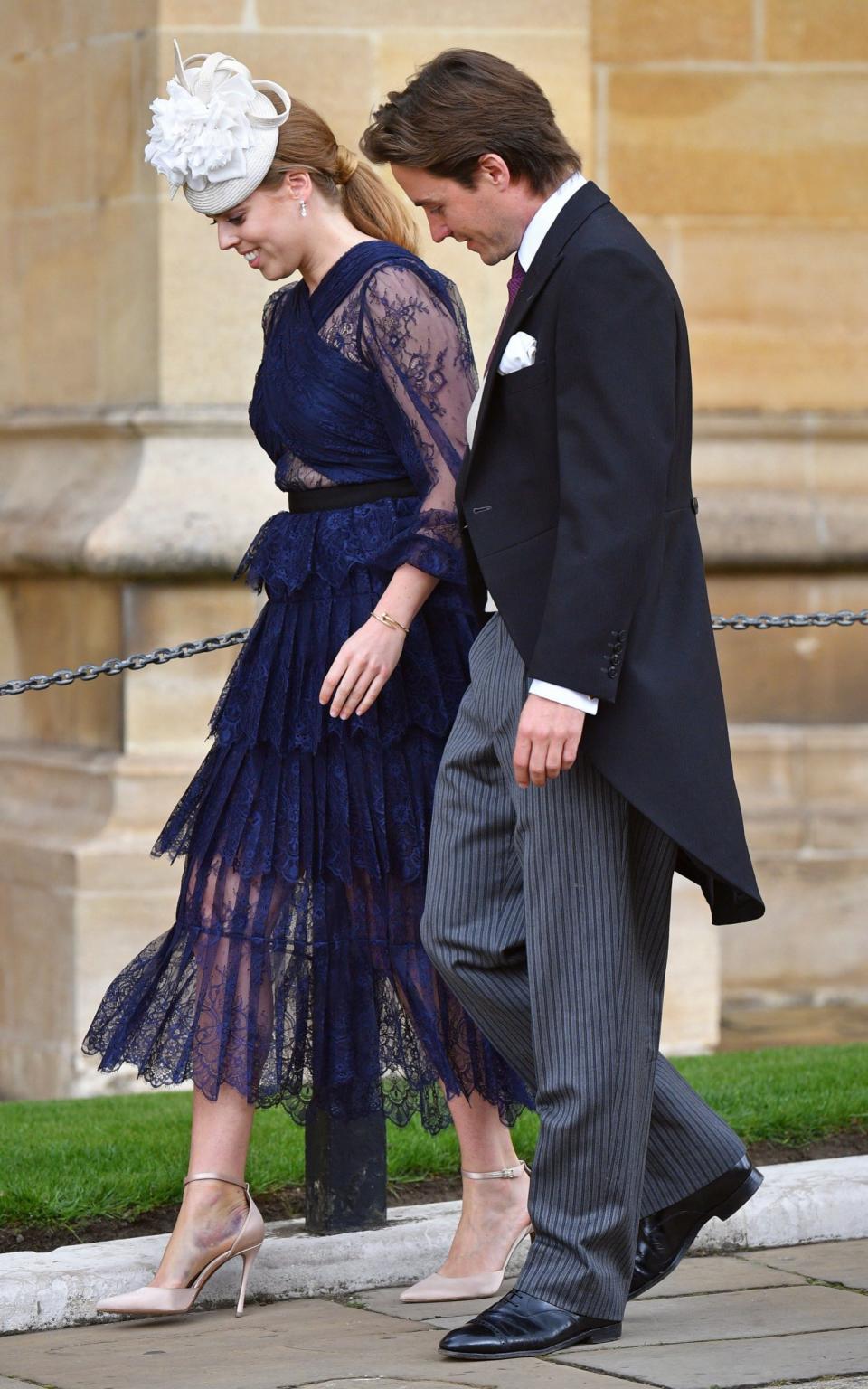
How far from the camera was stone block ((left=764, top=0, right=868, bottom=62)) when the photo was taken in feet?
25.4

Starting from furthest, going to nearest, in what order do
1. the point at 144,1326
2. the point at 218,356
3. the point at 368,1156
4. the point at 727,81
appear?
the point at 727,81 → the point at 218,356 → the point at 368,1156 → the point at 144,1326

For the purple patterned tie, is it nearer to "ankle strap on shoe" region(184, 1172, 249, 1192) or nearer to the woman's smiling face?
the woman's smiling face

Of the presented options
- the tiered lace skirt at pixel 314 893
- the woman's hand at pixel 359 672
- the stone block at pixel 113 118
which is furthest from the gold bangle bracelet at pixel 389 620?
the stone block at pixel 113 118

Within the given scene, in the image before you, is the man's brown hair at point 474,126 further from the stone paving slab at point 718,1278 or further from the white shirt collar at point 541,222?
the stone paving slab at point 718,1278

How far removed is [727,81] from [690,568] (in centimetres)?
465

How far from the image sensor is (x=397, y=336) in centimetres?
382

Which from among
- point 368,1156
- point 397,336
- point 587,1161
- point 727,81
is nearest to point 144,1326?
point 368,1156

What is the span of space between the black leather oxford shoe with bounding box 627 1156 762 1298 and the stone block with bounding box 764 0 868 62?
495 centimetres

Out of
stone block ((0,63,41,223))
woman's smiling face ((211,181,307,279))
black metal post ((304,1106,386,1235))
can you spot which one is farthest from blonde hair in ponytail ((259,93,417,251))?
stone block ((0,63,41,223))

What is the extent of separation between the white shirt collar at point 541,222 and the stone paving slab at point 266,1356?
61.1 inches

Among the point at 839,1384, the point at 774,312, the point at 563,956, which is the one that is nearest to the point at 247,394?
the point at 774,312

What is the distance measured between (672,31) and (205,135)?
4.23m

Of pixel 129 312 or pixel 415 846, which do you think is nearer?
pixel 415 846

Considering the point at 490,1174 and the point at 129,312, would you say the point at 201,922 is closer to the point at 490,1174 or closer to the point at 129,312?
the point at 490,1174
